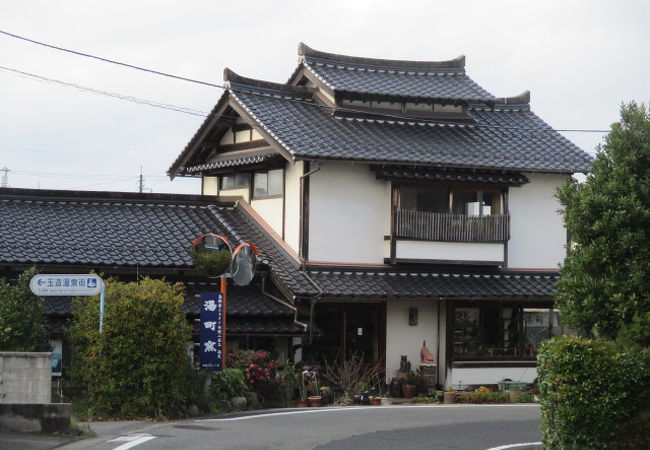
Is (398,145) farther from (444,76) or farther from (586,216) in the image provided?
(586,216)

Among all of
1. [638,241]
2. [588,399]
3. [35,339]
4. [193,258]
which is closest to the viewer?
[588,399]

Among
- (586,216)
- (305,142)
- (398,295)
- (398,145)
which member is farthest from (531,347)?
(586,216)

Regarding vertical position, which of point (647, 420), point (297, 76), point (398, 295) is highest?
point (297, 76)

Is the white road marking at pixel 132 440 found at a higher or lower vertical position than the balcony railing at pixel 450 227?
lower

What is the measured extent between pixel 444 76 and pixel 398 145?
4.75 meters

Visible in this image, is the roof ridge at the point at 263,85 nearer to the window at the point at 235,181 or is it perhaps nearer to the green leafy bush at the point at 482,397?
the window at the point at 235,181

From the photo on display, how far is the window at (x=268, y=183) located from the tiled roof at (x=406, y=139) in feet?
5.41

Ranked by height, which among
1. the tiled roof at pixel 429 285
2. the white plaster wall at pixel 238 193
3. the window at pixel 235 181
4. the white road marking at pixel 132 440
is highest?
the window at pixel 235 181

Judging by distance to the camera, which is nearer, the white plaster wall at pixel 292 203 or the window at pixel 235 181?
the white plaster wall at pixel 292 203

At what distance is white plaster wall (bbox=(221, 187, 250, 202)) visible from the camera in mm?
29181

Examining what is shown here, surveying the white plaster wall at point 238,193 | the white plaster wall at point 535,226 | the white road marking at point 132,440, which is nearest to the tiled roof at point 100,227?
the white plaster wall at point 238,193

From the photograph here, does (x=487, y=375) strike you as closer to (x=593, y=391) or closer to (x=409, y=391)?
(x=409, y=391)

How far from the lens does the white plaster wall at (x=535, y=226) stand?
28500mm

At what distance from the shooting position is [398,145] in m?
27.2
